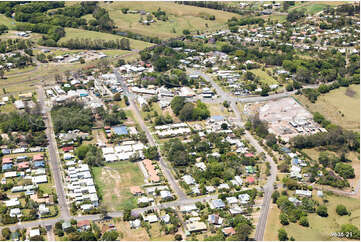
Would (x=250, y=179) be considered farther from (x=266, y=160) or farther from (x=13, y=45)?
(x=13, y=45)

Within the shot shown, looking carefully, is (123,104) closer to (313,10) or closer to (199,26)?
(199,26)

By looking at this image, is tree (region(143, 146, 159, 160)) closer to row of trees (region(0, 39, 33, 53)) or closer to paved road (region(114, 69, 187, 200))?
paved road (region(114, 69, 187, 200))

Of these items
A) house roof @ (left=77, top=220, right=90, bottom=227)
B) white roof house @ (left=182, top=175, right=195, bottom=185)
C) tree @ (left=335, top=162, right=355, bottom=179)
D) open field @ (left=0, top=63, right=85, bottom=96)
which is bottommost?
tree @ (left=335, top=162, right=355, bottom=179)

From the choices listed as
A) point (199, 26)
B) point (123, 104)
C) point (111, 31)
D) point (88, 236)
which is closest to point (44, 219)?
point (88, 236)

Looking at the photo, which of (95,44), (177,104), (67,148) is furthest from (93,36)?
(67,148)

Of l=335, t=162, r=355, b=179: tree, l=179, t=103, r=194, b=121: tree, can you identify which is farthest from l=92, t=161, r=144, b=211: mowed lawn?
l=335, t=162, r=355, b=179: tree

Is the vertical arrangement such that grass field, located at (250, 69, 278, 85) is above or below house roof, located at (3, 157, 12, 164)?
above

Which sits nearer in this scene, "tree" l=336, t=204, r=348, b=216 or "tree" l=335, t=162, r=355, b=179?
"tree" l=336, t=204, r=348, b=216

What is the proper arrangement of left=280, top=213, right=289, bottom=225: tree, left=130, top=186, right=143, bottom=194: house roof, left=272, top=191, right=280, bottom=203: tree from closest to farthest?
1. left=280, top=213, right=289, bottom=225: tree
2. left=272, top=191, right=280, bottom=203: tree
3. left=130, top=186, right=143, bottom=194: house roof
